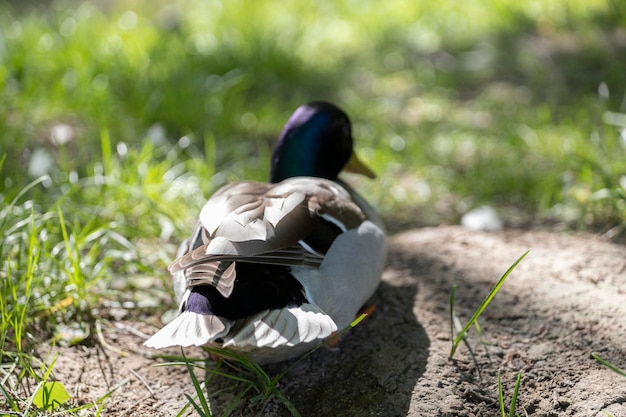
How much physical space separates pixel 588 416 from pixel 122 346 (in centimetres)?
164

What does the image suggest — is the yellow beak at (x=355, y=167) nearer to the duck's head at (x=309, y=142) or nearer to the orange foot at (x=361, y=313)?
the duck's head at (x=309, y=142)

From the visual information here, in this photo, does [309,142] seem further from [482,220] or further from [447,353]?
[447,353]

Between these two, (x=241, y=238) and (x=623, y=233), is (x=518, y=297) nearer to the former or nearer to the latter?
(x=623, y=233)

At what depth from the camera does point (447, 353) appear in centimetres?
249

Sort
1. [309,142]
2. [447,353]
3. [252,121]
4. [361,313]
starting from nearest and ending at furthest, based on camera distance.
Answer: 1. [447,353]
2. [361,313]
3. [309,142]
4. [252,121]

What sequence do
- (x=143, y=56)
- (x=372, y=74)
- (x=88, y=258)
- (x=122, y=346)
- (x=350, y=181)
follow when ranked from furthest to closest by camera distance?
(x=372, y=74) → (x=143, y=56) → (x=350, y=181) → (x=88, y=258) → (x=122, y=346)

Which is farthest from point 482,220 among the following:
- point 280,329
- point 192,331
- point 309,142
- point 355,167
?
point 192,331

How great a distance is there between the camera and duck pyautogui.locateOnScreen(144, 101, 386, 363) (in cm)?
212

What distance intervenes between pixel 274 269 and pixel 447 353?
0.68 metres

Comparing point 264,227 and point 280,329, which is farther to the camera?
point 264,227

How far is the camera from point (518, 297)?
2.76 meters

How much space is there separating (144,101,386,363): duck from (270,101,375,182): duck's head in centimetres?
39

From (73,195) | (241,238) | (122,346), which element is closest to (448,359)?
(241,238)

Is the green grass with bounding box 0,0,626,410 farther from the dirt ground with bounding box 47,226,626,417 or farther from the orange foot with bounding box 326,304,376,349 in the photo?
the orange foot with bounding box 326,304,376,349
